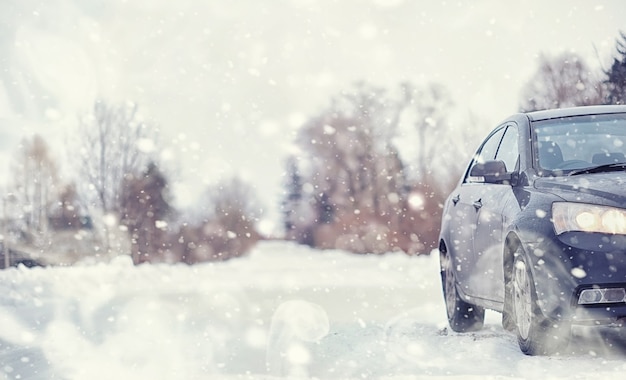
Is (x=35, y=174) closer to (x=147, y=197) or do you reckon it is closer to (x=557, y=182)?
(x=147, y=197)

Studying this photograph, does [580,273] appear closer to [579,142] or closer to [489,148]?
[579,142]

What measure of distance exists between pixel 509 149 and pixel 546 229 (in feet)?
5.86

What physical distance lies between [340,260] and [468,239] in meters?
32.3

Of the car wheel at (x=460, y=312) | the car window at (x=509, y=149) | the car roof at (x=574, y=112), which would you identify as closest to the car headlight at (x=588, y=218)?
the car window at (x=509, y=149)

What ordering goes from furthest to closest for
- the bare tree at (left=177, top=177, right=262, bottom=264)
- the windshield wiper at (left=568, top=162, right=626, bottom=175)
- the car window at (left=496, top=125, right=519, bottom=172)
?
the bare tree at (left=177, top=177, right=262, bottom=264) → the car window at (left=496, top=125, right=519, bottom=172) → the windshield wiper at (left=568, top=162, right=626, bottom=175)

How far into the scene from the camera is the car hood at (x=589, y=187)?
5.95 m

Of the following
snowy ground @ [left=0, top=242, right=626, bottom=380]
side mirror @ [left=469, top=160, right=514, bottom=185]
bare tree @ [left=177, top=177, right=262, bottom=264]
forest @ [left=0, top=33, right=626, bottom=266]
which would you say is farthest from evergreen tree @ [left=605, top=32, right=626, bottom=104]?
side mirror @ [left=469, top=160, right=514, bottom=185]

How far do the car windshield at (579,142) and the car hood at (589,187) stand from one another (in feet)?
0.85

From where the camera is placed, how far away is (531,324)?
6211 mm

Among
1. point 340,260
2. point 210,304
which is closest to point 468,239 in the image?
point 210,304

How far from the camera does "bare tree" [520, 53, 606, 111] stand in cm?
5956

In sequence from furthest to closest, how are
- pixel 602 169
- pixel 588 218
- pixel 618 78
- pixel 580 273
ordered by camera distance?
1. pixel 618 78
2. pixel 602 169
3. pixel 588 218
4. pixel 580 273

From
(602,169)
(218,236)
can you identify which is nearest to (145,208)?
(218,236)

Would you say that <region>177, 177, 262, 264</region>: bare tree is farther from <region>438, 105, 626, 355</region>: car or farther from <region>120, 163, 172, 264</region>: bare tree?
<region>438, 105, 626, 355</region>: car
